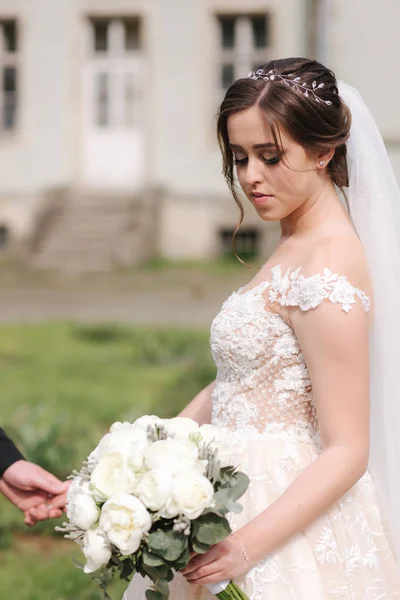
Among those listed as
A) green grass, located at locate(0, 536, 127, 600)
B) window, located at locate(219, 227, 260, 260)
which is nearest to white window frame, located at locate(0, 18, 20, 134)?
window, located at locate(219, 227, 260, 260)

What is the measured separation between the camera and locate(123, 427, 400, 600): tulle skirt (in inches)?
98.1

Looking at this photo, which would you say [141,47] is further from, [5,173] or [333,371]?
[333,371]

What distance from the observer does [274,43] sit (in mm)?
17594

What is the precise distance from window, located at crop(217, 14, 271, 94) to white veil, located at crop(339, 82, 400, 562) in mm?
15536

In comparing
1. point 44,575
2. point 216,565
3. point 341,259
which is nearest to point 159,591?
point 216,565

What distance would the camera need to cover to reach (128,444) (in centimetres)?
229

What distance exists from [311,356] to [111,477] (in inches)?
24.2

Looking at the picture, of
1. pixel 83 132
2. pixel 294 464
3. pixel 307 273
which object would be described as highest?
pixel 307 273

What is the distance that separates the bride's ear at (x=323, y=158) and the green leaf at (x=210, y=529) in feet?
3.36

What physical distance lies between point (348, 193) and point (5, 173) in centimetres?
1642

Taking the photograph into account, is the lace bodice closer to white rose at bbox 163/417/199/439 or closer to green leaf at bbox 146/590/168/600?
white rose at bbox 163/417/199/439

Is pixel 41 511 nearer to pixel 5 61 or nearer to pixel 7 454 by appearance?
pixel 7 454

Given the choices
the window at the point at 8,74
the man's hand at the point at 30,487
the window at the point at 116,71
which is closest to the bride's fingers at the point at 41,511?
the man's hand at the point at 30,487

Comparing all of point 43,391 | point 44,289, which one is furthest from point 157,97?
point 43,391
